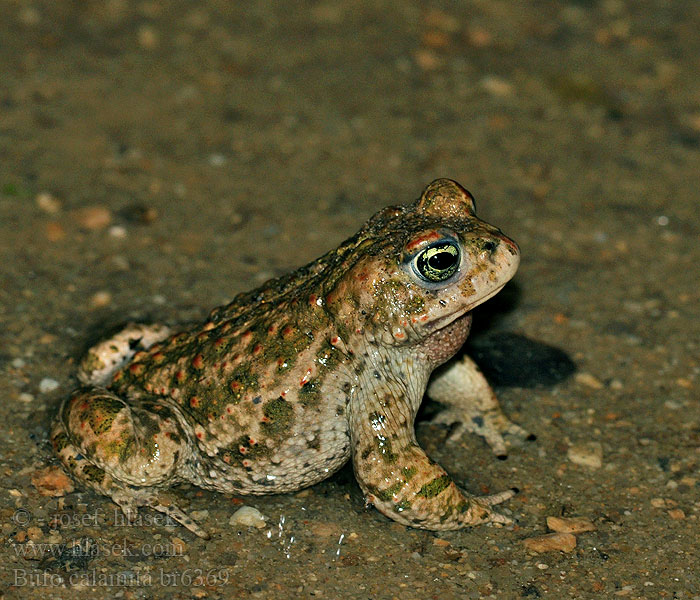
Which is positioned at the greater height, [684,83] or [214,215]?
[684,83]

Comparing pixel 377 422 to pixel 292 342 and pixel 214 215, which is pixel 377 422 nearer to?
pixel 292 342

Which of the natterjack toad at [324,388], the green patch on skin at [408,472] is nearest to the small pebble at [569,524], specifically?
the natterjack toad at [324,388]

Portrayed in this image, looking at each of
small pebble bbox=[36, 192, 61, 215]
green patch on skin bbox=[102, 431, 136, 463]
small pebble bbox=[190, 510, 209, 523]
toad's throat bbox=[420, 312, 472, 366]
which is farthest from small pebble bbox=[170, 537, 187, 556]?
small pebble bbox=[36, 192, 61, 215]

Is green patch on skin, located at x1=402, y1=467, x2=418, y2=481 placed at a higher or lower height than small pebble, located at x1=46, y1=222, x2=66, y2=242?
higher

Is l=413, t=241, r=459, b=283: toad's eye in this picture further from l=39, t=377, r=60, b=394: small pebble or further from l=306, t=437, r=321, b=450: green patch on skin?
l=39, t=377, r=60, b=394: small pebble

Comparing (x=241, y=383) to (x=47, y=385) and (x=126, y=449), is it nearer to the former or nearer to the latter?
(x=126, y=449)

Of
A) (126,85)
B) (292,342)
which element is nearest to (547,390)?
(292,342)
